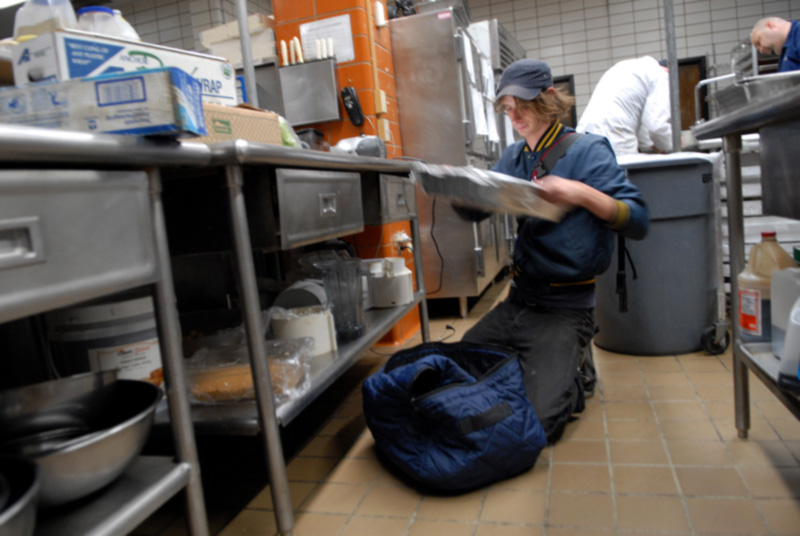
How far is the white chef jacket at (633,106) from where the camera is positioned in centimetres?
279

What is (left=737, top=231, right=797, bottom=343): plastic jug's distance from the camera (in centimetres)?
136

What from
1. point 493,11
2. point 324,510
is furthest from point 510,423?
point 493,11

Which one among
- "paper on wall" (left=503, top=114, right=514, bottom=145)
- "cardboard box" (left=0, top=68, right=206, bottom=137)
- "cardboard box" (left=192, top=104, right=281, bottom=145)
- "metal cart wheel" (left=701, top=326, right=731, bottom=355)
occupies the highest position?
"paper on wall" (left=503, top=114, right=514, bottom=145)

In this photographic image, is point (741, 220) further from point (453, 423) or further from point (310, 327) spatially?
point (310, 327)

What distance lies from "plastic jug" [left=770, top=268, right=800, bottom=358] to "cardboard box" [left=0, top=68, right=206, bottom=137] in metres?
1.28

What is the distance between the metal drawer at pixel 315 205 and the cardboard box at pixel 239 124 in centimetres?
18

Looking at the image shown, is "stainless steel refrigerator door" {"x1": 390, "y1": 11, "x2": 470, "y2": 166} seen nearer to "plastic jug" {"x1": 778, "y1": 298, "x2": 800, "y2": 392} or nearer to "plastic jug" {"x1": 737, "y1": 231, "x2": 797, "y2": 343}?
"plastic jug" {"x1": 737, "y1": 231, "x2": 797, "y2": 343}

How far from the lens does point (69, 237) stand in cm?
70

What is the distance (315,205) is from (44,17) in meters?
0.68

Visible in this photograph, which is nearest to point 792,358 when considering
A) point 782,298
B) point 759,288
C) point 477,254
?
point 782,298

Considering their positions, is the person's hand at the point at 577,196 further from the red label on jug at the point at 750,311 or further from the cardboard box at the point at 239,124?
the cardboard box at the point at 239,124

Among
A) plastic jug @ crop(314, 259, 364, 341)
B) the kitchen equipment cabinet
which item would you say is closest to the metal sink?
plastic jug @ crop(314, 259, 364, 341)

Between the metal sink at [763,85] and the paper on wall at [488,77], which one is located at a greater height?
the paper on wall at [488,77]

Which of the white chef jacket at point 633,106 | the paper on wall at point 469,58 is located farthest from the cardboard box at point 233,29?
the white chef jacket at point 633,106
